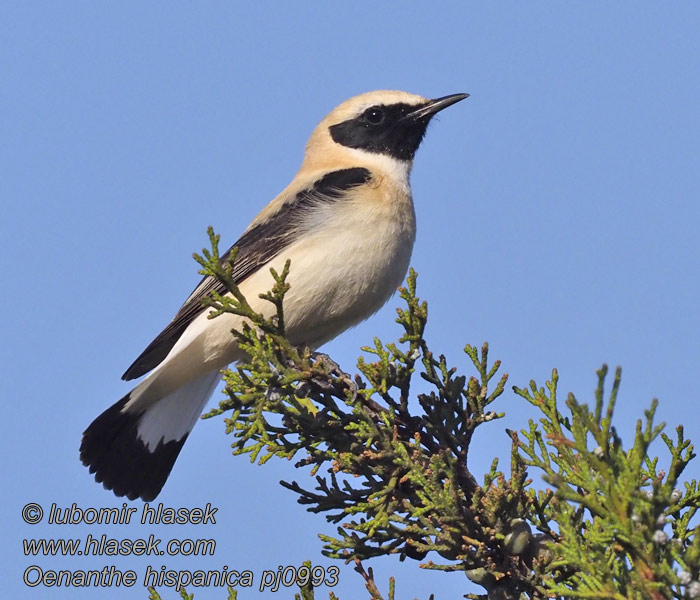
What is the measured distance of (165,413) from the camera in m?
7.51

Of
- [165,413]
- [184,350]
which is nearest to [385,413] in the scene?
[184,350]

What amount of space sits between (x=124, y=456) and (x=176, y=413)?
529 millimetres

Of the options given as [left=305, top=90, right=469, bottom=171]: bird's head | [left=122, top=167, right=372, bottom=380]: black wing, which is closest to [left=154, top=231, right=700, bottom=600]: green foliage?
[left=122, top=167, right=372, bottom=380]: black wing

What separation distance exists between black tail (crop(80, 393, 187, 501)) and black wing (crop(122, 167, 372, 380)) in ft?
1.28

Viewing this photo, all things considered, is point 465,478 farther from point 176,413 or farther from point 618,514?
point 176,413

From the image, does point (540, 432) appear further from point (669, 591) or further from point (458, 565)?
point (669, 591)

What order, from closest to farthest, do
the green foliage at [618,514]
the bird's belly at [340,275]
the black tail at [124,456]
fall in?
the green foliage at [618,514] → the bird's belly at [340,275] → the black tail at [124,456]

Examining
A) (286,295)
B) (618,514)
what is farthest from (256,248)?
(618,514)

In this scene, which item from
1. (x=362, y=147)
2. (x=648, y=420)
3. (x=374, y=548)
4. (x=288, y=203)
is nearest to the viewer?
(x=648, y=420)

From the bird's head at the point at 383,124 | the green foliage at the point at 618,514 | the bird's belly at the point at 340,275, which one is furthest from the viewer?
the bird's head at the point at 383,124

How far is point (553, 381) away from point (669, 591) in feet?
4.05

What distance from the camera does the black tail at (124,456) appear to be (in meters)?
7.30

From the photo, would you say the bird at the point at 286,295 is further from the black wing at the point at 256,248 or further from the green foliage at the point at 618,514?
the green foliage at the point at 618,514

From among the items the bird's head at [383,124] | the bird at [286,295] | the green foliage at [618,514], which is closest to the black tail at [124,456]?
the bird at [286,295]
